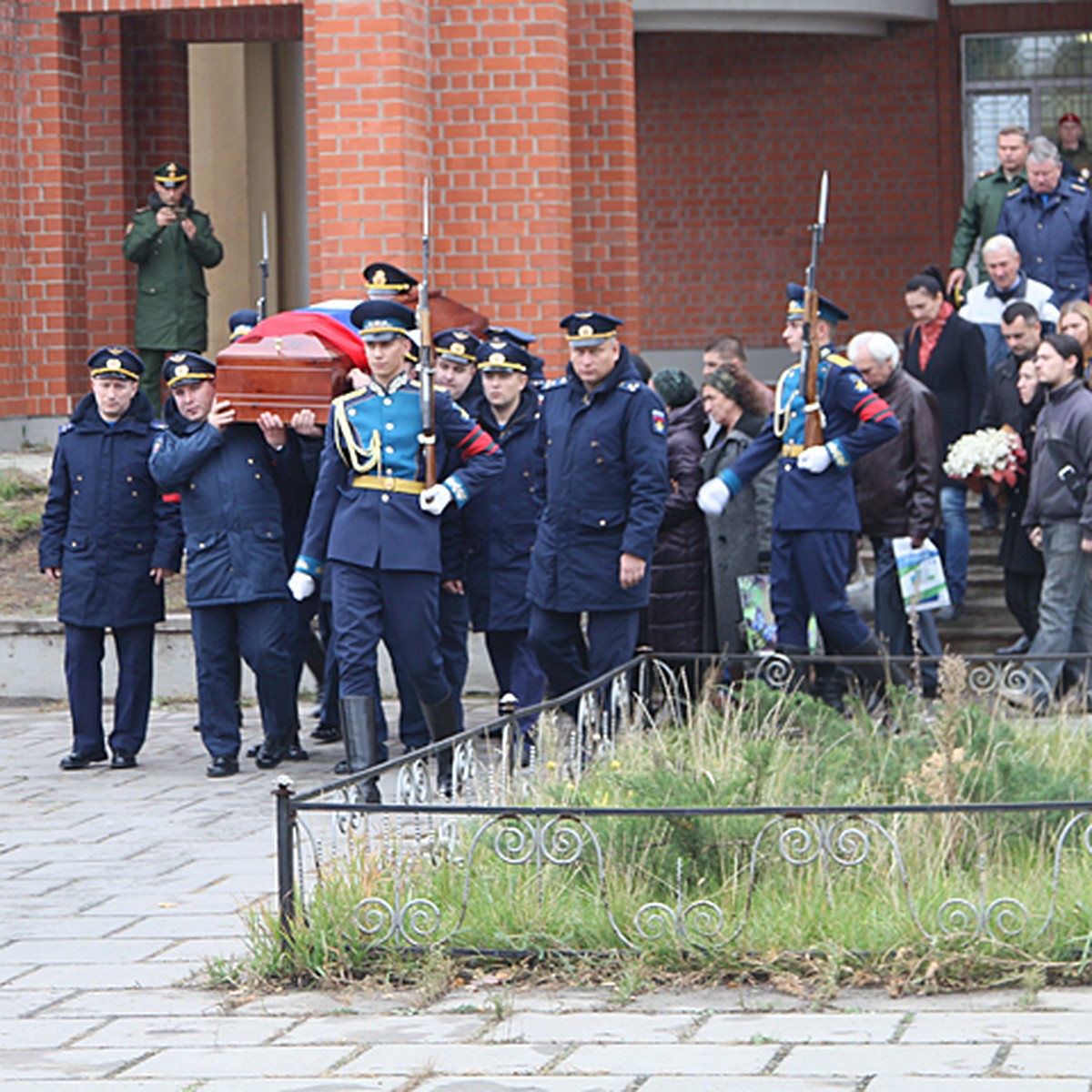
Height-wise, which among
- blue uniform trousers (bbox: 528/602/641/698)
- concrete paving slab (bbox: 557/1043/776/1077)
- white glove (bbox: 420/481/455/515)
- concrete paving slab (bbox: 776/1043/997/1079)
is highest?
white glove (bbox: 420/481/455/515)

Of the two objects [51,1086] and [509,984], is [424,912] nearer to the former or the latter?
[509,984]

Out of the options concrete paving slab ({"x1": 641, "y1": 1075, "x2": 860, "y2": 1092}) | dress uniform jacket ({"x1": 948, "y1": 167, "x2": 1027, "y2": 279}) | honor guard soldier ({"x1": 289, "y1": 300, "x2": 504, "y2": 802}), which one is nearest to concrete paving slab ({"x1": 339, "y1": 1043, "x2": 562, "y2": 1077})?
concrete paving slab ({"x1": 641, "y1": 1075, "x2": 860, "y2": 1092})

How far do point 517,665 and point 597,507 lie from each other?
1.04m

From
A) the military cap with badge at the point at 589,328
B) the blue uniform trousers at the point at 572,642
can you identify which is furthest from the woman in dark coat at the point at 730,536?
the military cap with badge at the point at 589,328

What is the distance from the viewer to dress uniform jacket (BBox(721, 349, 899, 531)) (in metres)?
9.65

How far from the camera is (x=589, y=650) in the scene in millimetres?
9367

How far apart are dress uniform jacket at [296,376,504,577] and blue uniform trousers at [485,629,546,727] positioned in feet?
3.67

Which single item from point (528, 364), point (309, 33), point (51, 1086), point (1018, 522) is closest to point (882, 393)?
point (1018, 522)

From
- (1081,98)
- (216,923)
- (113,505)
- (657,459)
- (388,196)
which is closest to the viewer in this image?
(216,923)

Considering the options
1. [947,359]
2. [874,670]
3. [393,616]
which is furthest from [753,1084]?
[947,359]

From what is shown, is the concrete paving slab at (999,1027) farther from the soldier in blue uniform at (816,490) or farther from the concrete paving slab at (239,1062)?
the soldier in blue uniform at (816,490)

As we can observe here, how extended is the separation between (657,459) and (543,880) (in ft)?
10.7

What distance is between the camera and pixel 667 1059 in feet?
16.4

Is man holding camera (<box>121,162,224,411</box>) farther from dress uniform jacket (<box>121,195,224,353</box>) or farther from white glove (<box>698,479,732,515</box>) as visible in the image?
white glove (<box>698,479,732,515</box>)
